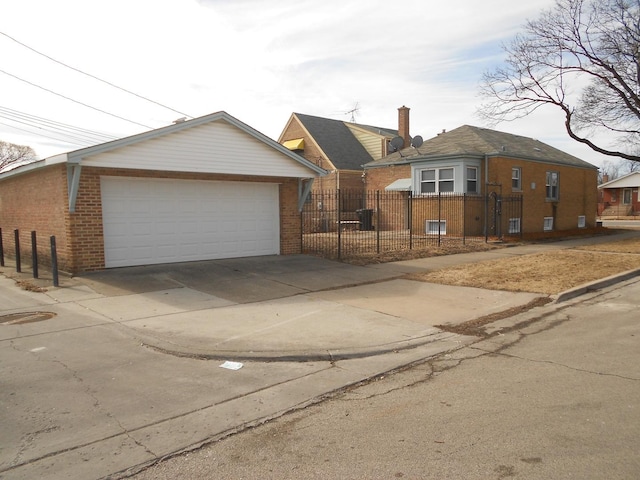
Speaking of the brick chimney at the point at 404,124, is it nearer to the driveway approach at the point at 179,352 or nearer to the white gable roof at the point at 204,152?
the white gable roof at the point at 204,152

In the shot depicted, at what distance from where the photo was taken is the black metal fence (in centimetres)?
1827

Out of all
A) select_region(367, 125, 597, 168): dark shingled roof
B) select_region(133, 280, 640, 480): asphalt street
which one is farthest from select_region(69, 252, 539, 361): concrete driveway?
select_region(367, 125, 597, 168): dark shingled roof

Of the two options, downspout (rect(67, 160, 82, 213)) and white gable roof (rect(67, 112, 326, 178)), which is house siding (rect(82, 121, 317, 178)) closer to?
white gable roof (rect(67, 112, 326, 178))

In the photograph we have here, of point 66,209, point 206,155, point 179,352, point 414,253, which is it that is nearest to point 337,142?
point 414,253

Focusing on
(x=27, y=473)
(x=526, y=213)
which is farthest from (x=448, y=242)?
(x=27, y=473)

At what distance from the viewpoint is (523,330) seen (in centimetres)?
708

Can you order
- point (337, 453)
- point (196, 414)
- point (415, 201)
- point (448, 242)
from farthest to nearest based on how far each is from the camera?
point (415, 201) < point (448, 242) < point (196, 414) < point (337, 453)

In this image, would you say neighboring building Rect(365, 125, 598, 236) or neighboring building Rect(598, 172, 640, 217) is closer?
neighboring building Rect(365, 125, 598, 236)

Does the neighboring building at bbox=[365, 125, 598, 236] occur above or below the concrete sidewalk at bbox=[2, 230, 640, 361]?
above

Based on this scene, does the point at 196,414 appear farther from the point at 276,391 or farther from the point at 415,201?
the point at 415,201

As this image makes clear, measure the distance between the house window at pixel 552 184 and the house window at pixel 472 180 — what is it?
6.14m

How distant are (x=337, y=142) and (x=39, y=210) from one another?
923 inches

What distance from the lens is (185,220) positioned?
12625 mm

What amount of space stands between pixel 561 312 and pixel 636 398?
12.8 ft
